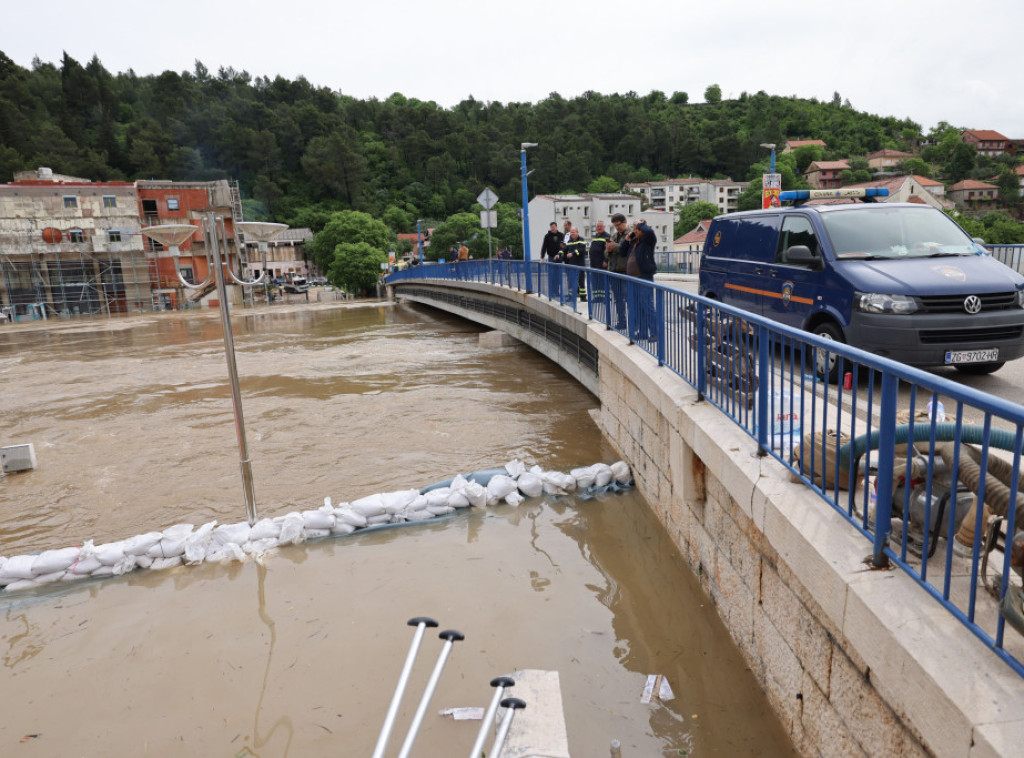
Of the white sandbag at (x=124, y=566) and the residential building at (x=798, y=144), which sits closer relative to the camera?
the white sandbag at (x=124, y=566)

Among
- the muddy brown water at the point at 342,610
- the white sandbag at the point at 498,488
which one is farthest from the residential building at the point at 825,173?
the white sandbag at the point at 498,488

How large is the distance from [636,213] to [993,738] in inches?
3966

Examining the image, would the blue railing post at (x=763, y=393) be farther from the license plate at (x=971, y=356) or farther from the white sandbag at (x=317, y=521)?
the white sandbag at (x=317, y=521)

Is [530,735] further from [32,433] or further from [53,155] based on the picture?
[53,155]

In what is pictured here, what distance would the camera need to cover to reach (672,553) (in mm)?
6141

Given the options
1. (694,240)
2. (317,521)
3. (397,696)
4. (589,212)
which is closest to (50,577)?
(317,521)

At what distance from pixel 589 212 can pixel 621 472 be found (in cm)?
9327

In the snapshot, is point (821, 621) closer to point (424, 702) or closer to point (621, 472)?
point (424, 702)

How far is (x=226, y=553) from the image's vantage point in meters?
6.45

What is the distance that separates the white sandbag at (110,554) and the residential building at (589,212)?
286 feet

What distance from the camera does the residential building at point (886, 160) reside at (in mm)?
106500

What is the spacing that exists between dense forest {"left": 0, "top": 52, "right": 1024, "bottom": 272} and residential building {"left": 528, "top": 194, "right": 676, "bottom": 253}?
8553 mm

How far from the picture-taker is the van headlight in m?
5.91

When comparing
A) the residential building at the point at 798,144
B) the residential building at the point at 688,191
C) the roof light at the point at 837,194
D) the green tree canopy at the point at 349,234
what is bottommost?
the roof light at the point at 837,194
